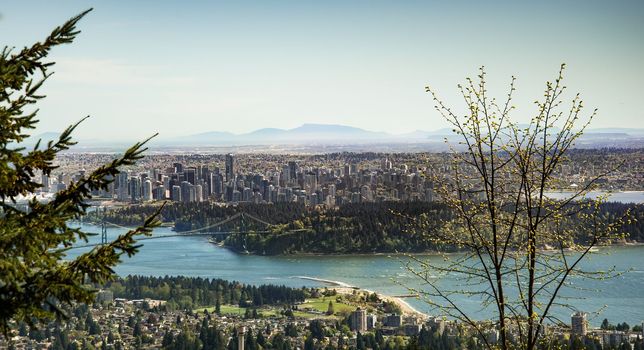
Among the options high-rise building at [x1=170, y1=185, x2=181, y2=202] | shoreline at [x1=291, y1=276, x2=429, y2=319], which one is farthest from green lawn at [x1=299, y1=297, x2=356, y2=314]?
high-rise building at [x1=170, y1=185, x2=181, y2=202]

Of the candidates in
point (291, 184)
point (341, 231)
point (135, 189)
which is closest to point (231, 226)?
point (341, 231)

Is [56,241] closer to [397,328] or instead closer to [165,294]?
[397,328]

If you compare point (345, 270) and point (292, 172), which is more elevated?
point (292, 172)

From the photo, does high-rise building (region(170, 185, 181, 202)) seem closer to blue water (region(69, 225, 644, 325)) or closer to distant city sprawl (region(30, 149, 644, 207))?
distant city sprawl (region(30, 149, 644, 207))

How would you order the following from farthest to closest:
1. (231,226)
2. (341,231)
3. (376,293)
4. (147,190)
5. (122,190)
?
(122,190)
(147,190)
(231,226)
(341,231)
(376,293)

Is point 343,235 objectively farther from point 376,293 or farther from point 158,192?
point 158,192

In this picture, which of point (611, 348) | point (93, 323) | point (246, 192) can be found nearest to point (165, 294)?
point (93, 323)

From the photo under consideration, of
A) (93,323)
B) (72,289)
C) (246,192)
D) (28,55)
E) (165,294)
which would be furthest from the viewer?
(246,192)
